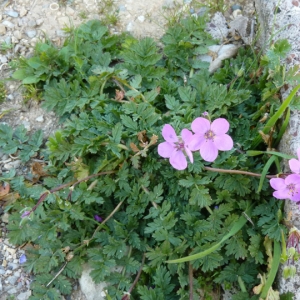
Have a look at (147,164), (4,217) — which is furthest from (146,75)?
(4,217)

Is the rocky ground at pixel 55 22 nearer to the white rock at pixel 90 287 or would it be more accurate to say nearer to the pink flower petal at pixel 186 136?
the white rock at pixel 90 287

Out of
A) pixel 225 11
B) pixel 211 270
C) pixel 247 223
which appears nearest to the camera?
pixel 211 270

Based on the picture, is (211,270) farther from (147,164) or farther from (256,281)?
(147,164)

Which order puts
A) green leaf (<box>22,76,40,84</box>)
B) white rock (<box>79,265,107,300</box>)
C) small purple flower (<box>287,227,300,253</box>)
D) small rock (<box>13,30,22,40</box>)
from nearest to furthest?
A: small purple flower (<box>287,227,300,253</box>) < white rock (<box>79,265,107,300</box>) < green leaf (<box>22,76,40,84</box>) < small rock (<box>13,30,22,40</box>)

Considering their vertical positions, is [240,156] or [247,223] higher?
[240,156]

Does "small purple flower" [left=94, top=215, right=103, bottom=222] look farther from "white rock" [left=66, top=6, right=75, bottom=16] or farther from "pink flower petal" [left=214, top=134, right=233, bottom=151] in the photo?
"white rock" [left=66, top=6, right=75, bottom=16]

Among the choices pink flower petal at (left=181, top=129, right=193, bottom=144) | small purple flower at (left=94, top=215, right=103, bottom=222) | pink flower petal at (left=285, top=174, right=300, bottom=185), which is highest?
pink flower petal at (left=181, top=129, right=193, bottom=144)

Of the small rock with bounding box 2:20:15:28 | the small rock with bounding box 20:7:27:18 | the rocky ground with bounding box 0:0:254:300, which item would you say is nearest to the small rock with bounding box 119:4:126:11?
the rocky ground with bounding box 0:0:254:300
